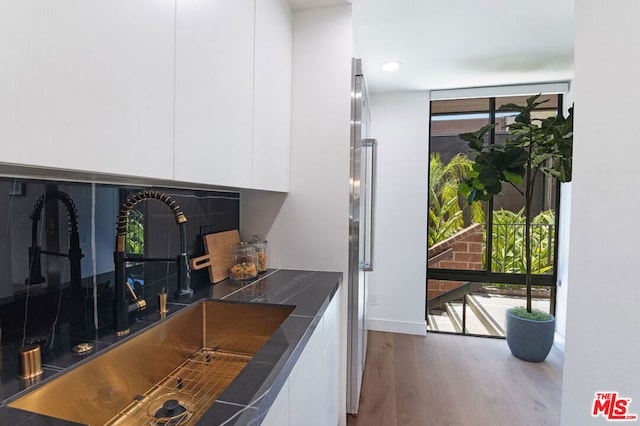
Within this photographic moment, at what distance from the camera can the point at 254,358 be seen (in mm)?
811

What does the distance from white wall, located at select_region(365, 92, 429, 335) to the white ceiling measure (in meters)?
0.33

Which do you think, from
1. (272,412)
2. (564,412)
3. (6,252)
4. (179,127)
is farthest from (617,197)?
(6,252)

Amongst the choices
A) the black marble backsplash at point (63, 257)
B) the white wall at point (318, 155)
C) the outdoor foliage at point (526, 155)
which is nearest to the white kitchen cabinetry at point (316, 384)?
the white wall at point (318, 155)

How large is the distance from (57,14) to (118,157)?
10.0 inches

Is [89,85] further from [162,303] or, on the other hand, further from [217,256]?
[217,256]

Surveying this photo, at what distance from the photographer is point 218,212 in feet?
5.48

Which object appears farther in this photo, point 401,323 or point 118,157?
point 401,323

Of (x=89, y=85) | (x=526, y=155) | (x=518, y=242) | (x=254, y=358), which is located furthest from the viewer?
(x=518, y=242)

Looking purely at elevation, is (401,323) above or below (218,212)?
below

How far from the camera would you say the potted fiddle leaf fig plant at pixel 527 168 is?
246 centimetres

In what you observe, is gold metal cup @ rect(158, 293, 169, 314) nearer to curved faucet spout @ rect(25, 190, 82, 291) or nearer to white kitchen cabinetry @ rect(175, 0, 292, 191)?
curved faucet spout @ rect(25, 190, 82, 291)

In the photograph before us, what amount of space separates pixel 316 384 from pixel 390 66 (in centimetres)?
250

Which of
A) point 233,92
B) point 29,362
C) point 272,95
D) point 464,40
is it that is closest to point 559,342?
point 464,40

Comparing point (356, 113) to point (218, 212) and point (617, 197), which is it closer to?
point (218, 212)
